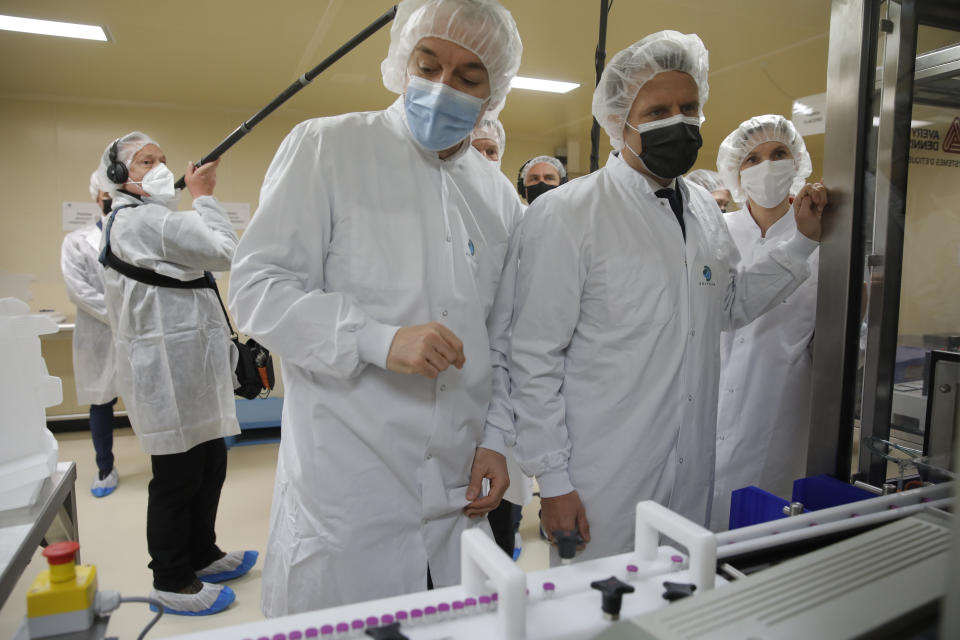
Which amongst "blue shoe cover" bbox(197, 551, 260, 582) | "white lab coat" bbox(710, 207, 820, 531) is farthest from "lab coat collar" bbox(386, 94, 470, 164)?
"blue shoe cover" bbox(197, 551, 260, 582)

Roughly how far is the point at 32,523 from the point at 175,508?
1082 millimetres

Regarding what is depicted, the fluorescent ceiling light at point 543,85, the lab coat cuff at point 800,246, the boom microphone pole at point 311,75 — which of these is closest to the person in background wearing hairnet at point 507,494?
the boom microphone pole at point 311,75

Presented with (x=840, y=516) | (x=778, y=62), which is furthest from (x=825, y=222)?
(x=778, y=62)

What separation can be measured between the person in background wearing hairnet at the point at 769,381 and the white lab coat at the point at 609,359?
530 millimetres

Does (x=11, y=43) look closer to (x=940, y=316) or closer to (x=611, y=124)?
(x=611, y=124)

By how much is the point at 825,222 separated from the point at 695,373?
44 centimetres

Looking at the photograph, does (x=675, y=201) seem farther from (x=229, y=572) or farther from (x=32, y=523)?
(x=229, y=572)

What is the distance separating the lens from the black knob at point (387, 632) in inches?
21.1

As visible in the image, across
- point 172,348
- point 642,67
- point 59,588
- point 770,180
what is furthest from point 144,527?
point 770,180

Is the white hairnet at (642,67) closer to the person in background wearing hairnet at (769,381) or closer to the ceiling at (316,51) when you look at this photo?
the person in background wearing hairnet at (769,381)

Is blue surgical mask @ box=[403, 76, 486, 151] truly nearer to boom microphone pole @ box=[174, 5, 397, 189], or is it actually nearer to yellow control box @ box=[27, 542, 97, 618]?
boom microphone pole @ box=[174, 5, 397, 189]

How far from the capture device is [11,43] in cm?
312

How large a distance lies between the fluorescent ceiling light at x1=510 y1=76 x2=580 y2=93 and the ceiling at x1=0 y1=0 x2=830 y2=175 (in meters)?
0.10

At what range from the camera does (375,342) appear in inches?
38.8
